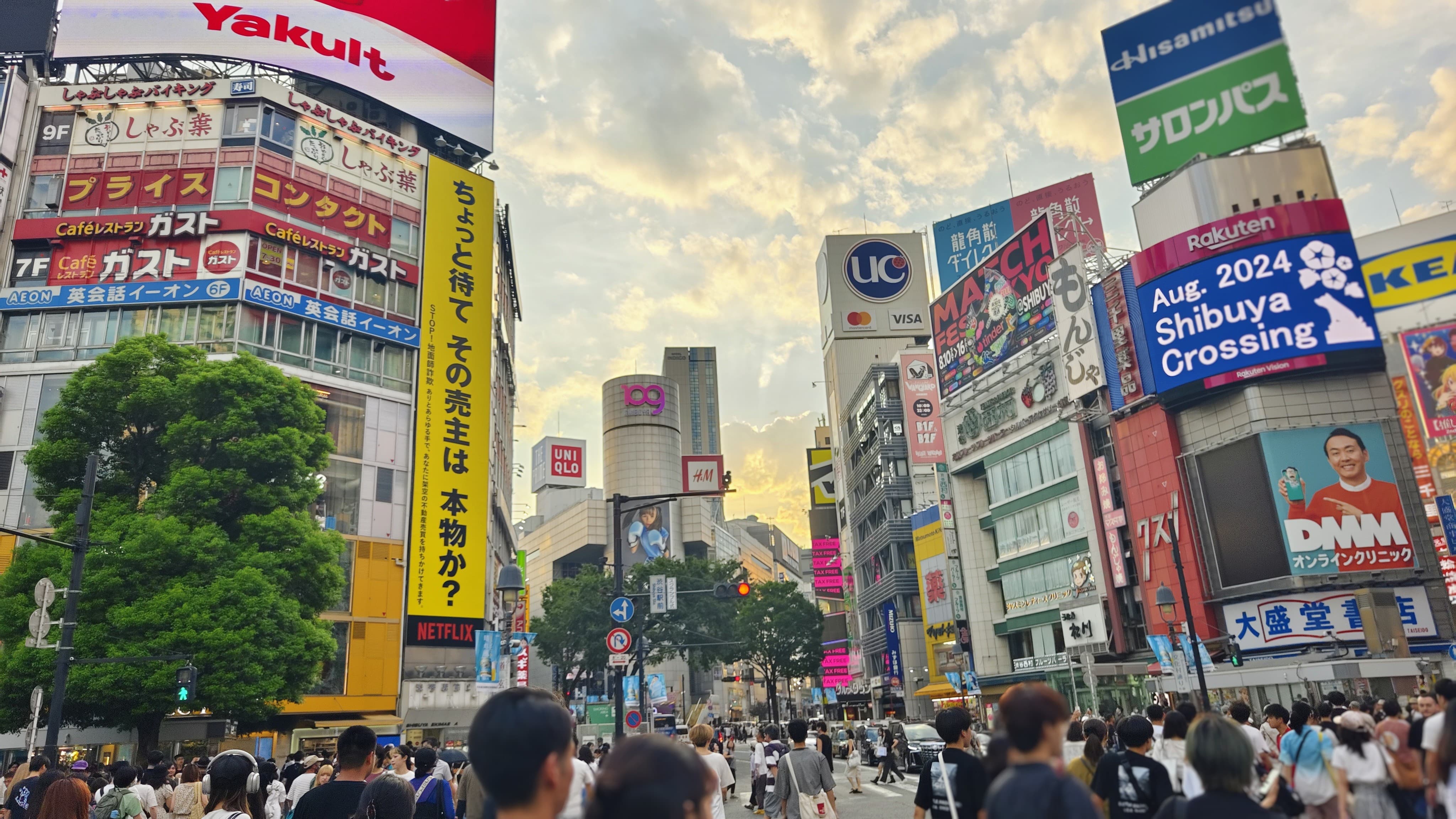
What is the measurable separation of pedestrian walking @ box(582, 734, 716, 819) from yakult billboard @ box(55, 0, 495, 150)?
4722cm

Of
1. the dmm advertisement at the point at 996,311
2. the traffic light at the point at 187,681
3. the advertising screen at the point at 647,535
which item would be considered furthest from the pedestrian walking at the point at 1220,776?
the advertising screen at the point at 647,535

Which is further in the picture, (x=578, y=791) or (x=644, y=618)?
(x=644, y=618)

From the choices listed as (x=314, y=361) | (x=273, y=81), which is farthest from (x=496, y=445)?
(x=273, y=81)

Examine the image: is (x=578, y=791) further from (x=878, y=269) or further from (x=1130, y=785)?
(x=878, y=269)

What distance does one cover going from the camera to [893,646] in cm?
6366

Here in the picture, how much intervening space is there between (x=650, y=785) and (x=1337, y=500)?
3976 centimetres

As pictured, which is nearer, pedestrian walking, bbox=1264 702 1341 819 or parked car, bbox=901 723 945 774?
pedestrian walking, bbox=1264 702 1341 819

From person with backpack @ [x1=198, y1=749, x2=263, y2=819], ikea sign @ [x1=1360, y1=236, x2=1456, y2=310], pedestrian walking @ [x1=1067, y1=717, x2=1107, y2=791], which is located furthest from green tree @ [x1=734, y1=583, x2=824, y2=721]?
person with backpack @ [x1=198, y1=749, x2=263, y2=819]

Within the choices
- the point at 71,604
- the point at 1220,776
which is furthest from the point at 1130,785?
the point at 71,604

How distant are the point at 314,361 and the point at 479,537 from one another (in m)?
10.3

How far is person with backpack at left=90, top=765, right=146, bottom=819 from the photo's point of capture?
9.49m

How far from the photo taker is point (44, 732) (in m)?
28.6

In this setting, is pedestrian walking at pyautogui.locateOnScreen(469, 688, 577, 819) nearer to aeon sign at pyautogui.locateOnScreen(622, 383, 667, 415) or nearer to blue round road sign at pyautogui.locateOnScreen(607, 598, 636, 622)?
blue round road sign at pyautogui.locateOnScreen(607, 598, 636, 622)

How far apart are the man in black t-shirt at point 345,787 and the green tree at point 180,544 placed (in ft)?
65.0
